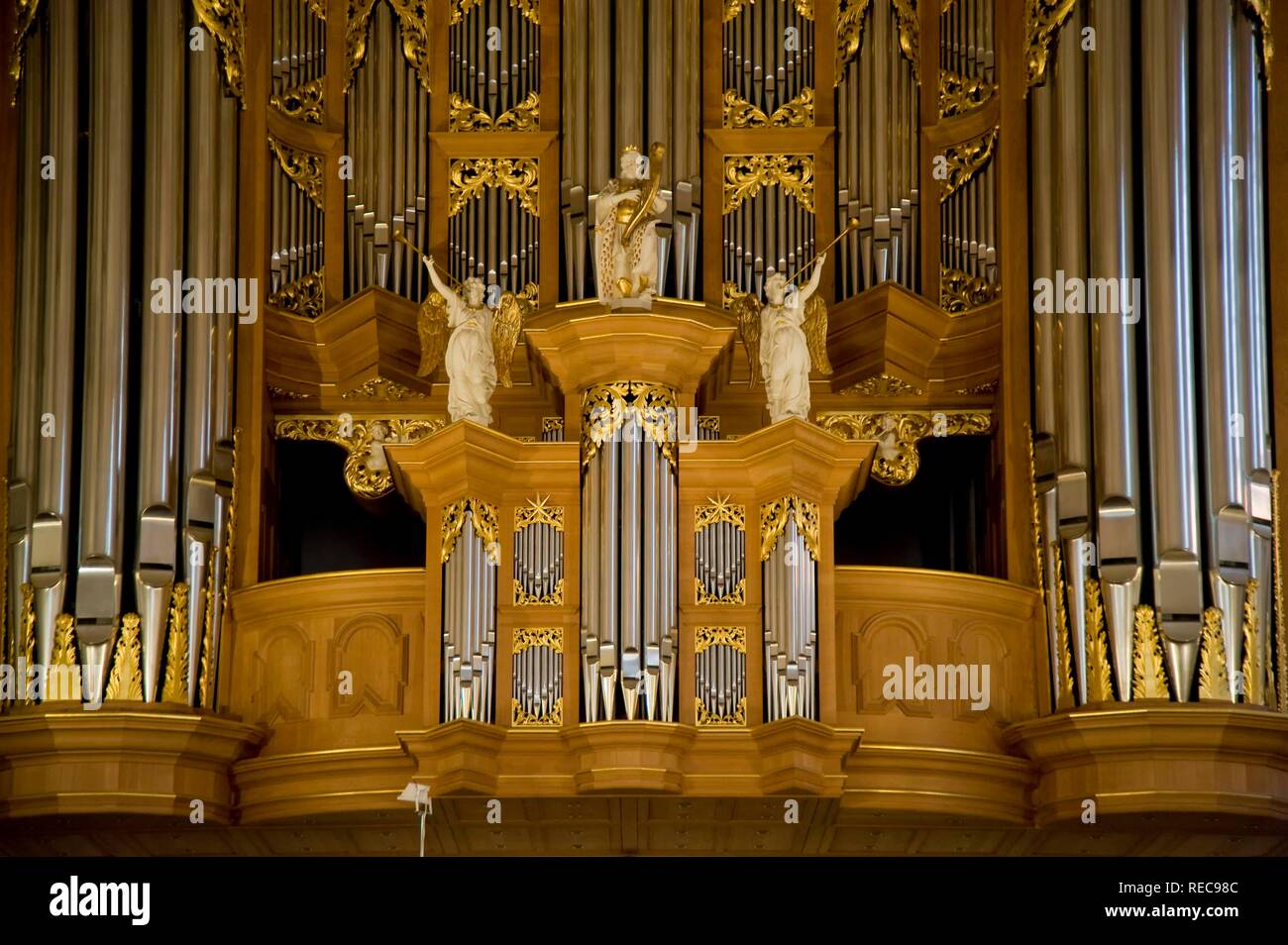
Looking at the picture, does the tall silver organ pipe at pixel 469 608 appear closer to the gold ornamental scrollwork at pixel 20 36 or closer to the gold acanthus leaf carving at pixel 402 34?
the gold acanthus leaf carving at pixel 402 34

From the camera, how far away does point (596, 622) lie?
16500 millimetres

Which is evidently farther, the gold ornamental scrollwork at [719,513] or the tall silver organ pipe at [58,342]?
the tall silver organ pipe at [58,342]

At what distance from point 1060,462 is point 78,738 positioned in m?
5.85

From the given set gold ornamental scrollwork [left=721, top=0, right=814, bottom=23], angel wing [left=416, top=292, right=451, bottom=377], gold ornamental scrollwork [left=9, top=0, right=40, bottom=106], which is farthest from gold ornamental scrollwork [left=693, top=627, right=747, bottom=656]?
gold ornamental scrollwork [left=9, top=0, right=40, bottom=106]

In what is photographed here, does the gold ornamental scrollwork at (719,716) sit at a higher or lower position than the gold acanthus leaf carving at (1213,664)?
lower

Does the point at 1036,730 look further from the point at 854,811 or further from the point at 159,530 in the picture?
the point at 159,530

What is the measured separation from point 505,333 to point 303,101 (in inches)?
98.2

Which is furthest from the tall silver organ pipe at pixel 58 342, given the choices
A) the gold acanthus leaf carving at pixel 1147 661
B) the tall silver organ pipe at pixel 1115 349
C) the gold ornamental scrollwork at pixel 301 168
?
the gold acanthus leaf carving at pixel 1147 661

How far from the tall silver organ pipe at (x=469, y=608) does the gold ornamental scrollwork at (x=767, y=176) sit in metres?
3.04

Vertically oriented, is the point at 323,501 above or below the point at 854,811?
above

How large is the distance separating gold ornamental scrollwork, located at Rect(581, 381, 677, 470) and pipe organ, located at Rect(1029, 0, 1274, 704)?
7.47 ft

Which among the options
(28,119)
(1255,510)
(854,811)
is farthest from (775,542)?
(28,119)

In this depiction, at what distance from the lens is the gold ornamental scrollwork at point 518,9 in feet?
62.4
